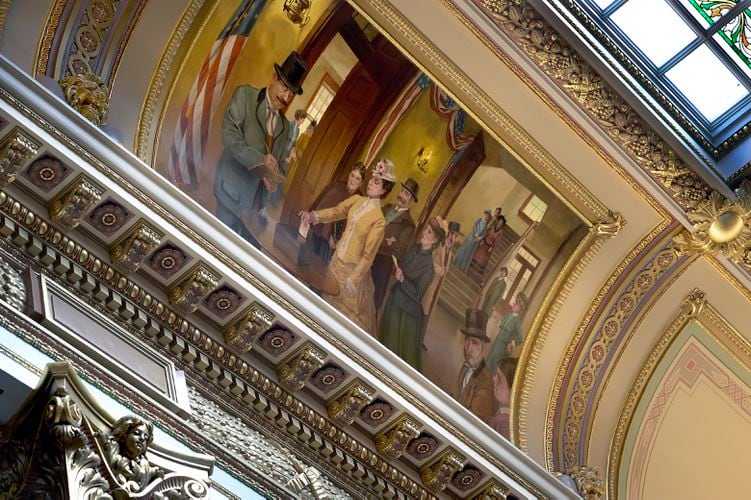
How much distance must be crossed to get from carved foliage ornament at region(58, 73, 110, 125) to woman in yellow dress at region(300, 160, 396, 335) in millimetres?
2098

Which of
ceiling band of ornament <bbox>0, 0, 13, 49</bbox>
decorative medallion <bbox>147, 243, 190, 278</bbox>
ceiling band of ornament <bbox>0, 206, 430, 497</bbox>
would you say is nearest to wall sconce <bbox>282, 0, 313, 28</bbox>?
ceiling band of ornament <bbox>0, 0, 13, 49</bbox>

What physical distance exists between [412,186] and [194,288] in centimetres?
303

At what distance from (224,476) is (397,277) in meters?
3.25

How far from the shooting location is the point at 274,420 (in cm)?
820

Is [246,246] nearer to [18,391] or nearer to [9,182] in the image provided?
[9,182]

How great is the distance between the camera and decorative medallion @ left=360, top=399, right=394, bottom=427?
8570 mm

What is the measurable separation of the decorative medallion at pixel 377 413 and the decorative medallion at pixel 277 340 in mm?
857

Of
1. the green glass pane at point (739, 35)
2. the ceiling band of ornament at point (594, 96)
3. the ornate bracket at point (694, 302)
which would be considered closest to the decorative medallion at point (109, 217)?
the ceiling band of ornament at point (594, 96)

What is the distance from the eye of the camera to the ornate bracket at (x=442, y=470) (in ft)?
29.1

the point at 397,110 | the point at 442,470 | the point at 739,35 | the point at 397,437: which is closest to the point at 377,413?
the point at 397,437

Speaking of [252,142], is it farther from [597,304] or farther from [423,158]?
[597,304]

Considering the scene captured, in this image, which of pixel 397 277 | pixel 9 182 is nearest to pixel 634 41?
pixel 397 277

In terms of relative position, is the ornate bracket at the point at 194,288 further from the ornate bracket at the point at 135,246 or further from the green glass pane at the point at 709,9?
the green glass pane at the point at 709,9

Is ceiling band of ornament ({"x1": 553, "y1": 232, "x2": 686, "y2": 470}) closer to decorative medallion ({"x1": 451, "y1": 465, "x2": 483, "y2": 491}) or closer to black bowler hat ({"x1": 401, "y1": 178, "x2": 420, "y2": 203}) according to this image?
decorative medallion ({"x1": 451, "y1": 465, "x2": 483, "y2": 491})
